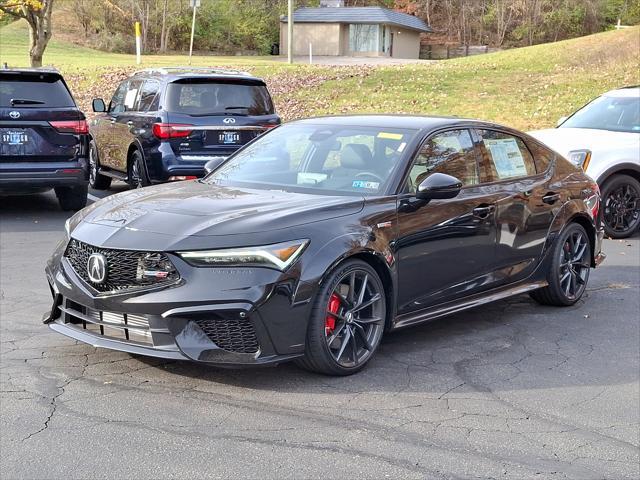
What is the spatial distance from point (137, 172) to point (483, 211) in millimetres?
6788

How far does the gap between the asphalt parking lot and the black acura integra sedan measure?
26 cm

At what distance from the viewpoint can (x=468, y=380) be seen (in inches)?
208

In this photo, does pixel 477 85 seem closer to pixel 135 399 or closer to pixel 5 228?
pixel 5 228

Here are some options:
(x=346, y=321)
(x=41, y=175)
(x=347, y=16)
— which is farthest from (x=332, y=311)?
(x=347, y=16)

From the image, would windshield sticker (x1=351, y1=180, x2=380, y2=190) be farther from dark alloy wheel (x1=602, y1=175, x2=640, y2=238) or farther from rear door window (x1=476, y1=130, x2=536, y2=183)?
dark alloy wheel (x1=602, y1=175, x2=640, y2=238)

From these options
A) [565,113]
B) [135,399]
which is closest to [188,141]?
[135,399]

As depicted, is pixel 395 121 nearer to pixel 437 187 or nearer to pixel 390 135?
pixel 390 135

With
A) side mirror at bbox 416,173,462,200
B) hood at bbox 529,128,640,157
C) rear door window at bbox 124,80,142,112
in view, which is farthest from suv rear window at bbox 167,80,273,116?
side mirror at bbox 416,173,462,200

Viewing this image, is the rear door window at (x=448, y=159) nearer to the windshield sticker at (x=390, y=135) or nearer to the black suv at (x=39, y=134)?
the windshield sticker at (x=390, y=135)

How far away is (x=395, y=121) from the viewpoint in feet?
20.6

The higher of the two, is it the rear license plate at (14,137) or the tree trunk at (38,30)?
the tree trunk at (38,30)

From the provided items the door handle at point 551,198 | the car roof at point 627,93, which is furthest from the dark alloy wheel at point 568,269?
the car roof at point 627,93

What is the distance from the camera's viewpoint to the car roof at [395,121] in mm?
6141

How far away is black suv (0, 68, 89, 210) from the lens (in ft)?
33.6
